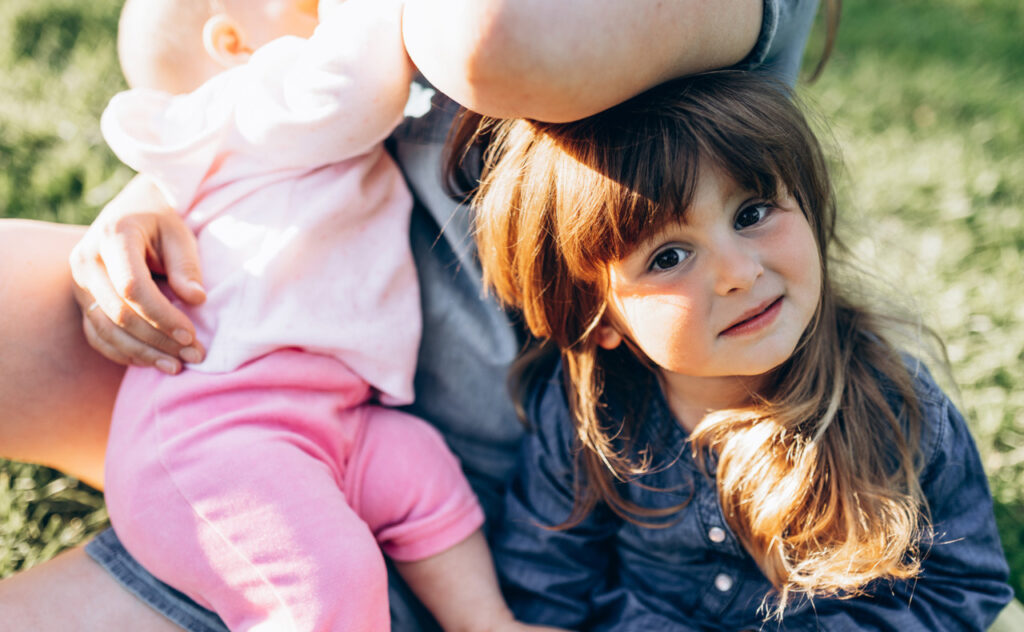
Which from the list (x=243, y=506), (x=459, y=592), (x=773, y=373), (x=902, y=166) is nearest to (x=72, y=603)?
(x=243, y=506)

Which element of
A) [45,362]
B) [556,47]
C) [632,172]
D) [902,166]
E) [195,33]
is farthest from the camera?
[902,166]

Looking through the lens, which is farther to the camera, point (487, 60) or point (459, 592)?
point (459, 592)

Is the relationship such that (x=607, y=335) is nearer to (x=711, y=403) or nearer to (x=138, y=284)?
(x=711, y=403)

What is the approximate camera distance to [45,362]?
4.42 ft

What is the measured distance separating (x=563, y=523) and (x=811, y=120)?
78cm

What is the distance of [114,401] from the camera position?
4.75ft

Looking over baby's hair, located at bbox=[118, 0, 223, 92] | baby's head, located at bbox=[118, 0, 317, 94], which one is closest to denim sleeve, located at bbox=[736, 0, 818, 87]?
baby's head, located at bbox=[118, 0, 317, 94]

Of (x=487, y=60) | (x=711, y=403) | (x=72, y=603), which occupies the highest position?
(x=487, y=60)

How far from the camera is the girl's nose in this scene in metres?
1.13

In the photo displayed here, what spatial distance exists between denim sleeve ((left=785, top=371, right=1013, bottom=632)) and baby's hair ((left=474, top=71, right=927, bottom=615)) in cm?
4

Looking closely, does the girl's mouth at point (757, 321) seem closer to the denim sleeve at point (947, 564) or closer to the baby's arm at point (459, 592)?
the denim sleeve at point (947, 564)

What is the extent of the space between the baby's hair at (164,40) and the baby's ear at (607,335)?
82 centimetres

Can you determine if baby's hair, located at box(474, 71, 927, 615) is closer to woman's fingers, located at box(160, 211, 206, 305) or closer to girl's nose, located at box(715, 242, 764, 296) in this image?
girl's nose, located at box(715, 242, 764, 296)

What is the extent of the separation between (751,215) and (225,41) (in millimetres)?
901
